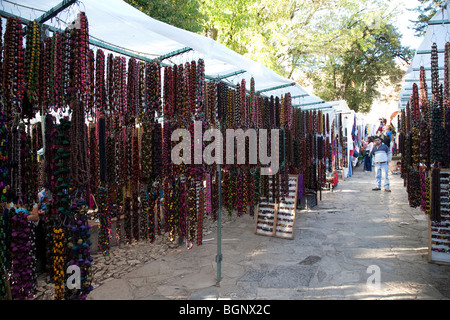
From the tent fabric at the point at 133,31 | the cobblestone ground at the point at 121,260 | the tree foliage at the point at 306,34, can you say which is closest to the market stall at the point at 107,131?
the tent fabric at the point at 133,31

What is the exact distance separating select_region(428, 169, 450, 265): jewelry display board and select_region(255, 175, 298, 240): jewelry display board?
1.92 meters

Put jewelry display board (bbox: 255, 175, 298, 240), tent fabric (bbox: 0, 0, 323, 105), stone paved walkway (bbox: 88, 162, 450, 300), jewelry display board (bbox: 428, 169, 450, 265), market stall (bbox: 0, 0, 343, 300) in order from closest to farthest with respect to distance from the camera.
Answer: market stall (bbox: 0, 0, 343, 300) → tent fabric (bbox: 0, 0, 323, 105) → stone paved walkway (bbox: 88, 162, 450, 300) → jewelry display board (bbox: 428, 169, 450, 265) → jewelry display board (bbox: 255, 175, 298, 240)

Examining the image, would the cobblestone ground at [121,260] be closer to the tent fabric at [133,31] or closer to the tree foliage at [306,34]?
the tent fabric at [133,31]

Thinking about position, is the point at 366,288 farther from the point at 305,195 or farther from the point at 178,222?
the point at 305,195

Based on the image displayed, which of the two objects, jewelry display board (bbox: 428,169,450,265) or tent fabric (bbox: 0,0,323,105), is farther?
jewelry display board (bbox: 428,169,450,265)

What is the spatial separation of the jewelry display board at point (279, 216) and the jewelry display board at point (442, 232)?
6.29 ft

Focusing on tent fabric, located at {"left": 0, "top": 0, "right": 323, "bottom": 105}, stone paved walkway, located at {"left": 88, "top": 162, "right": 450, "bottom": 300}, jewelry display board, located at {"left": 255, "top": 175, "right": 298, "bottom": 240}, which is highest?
tent fabric, located at {"left": 0, "top": 0, "right": 323, "bottom": 105}

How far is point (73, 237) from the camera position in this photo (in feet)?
7.02

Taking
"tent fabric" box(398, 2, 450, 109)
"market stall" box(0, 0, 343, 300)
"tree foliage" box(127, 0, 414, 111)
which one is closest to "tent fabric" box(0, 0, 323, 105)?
"market stall" box(0, 0, 343, 300)

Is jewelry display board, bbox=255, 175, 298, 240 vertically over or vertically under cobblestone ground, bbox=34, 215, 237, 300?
over

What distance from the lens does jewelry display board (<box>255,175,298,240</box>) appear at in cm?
507

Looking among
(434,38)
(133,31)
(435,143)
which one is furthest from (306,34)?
(133,31)

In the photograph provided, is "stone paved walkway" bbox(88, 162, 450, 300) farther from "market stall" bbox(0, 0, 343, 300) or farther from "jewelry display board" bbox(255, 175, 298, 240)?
"market stall" bbox(0, 0, 343, 300)

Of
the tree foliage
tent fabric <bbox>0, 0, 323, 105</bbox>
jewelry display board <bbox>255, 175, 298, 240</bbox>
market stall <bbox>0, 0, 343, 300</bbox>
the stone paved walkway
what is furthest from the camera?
the tree foliage
